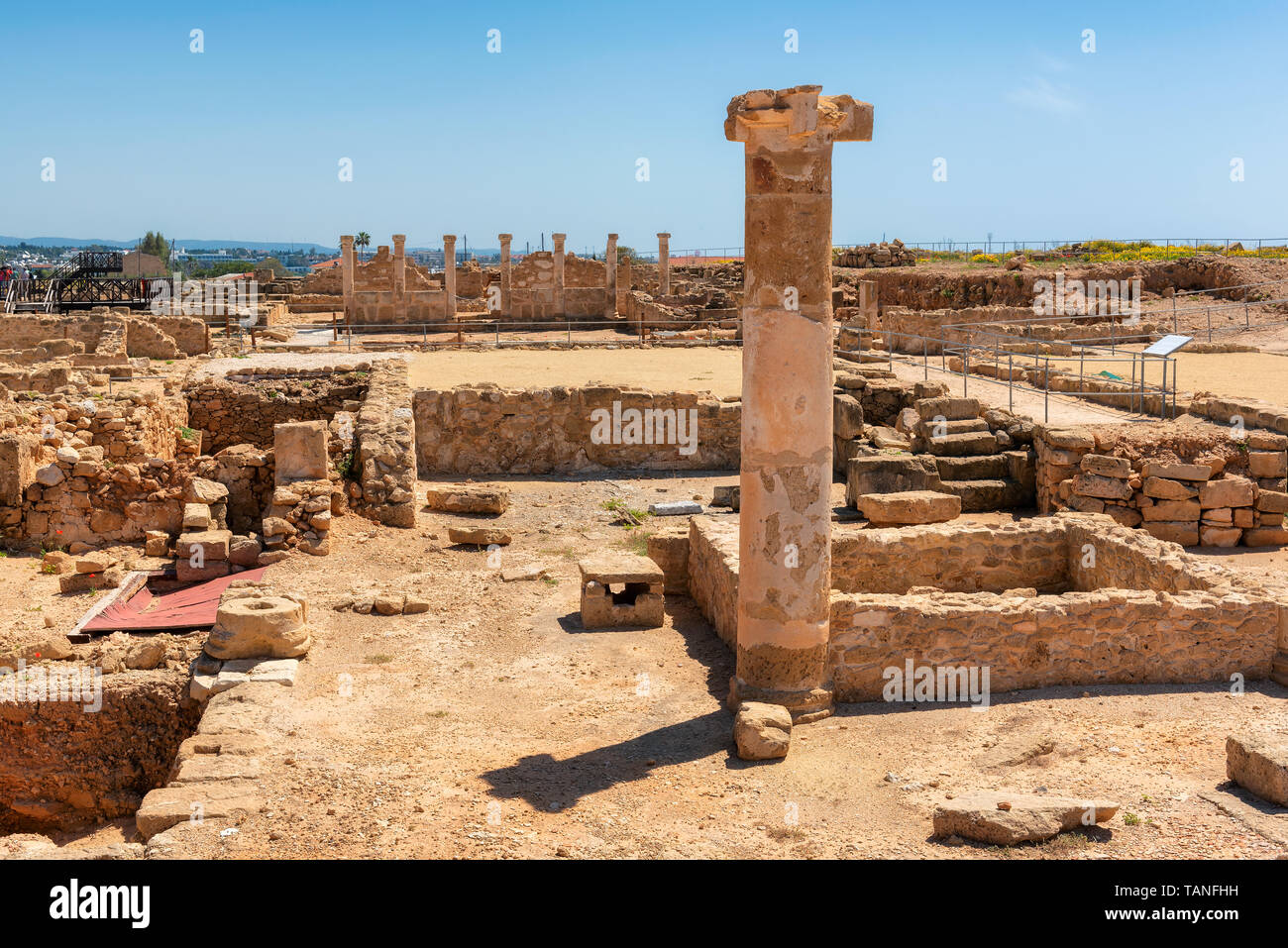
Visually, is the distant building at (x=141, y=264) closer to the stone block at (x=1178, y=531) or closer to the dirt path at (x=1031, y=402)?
the dirt path at (x=1031, y=402)

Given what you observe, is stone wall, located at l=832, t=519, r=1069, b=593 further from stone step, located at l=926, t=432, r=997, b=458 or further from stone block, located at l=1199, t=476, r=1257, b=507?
stone step, located at l=926, t=432, r=997, b=458

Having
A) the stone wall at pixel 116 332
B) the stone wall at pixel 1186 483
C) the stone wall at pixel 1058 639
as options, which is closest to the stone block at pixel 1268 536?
the stone wall at pixel 1186 483

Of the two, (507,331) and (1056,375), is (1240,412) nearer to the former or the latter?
(1056,375)

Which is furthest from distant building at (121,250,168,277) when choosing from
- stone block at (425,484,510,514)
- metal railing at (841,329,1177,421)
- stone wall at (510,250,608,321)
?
stone block at (425,484,510,514)

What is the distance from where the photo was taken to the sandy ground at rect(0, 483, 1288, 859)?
5828 millimetres

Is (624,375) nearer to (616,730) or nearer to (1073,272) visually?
(616,730)

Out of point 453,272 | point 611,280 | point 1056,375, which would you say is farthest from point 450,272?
point 1056,375

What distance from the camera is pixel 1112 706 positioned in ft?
25.2

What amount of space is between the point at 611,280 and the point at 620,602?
2733 cm

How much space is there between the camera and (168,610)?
10.3 metres

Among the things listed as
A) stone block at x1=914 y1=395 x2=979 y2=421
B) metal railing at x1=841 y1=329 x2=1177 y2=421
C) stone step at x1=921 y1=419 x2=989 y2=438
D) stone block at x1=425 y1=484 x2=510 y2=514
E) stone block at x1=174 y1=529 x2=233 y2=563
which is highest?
metal railing at x1=841 y1=329 x2=1177 y2=421

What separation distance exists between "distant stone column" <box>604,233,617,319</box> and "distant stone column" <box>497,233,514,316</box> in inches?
121

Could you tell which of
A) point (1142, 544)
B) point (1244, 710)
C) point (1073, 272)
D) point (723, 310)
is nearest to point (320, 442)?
point (1142, 544)
